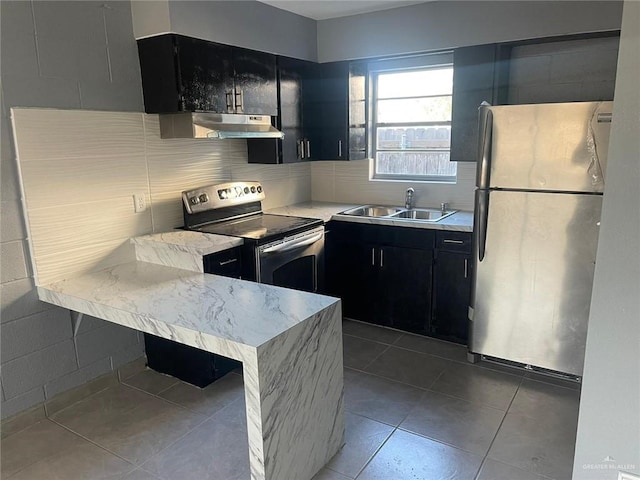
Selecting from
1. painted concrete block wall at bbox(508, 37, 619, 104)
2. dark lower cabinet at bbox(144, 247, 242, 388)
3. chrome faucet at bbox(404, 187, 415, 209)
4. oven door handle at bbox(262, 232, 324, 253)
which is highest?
painted concrete block wall at bbox(508, 37, 619, 104)

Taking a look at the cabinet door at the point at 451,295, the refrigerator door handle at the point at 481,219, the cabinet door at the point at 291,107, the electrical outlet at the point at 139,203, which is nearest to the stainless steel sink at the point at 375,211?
the cabinet door at the point at 291,107

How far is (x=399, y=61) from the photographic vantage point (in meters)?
3.73

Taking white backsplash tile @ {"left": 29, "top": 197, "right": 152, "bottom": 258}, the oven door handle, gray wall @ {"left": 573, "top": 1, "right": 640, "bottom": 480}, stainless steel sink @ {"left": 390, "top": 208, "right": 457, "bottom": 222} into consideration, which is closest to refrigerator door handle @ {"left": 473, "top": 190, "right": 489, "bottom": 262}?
stainless steel sink @ {"left": 390, "top": 208, "right": 457, "bottom": 222}

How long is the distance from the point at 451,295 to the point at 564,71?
1.68 meters

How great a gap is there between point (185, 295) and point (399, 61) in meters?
2.61

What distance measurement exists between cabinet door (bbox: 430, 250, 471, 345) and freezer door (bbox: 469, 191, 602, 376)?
0.22 metres

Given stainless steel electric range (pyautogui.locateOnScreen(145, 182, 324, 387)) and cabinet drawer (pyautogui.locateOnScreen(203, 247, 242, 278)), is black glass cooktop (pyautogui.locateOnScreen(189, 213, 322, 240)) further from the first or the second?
cabinet drawer (pyautogui.locateOnScreen(203, 247, 242, 278))

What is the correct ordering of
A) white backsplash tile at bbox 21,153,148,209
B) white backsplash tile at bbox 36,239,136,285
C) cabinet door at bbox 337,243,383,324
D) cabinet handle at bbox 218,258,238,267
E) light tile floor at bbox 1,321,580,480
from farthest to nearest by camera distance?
1. cabinet door at bbox 337,243,383,324
2. cabinet handle at bbox 218,258,238,267
3. white backsplash tile at bbox 36,239,136,285
4. white backsplash tile at bbox 21,153,148,209
5. light tile floor at bbox 1,321,580,480

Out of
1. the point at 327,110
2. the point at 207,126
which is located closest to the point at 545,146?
the point at 327,110

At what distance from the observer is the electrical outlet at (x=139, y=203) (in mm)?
2865

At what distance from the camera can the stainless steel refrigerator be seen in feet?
8.25

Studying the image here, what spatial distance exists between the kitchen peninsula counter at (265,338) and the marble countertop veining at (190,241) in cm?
22

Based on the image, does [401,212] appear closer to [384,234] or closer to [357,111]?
[384,234]

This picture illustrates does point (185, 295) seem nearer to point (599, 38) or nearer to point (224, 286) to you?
point (224, 286)
